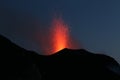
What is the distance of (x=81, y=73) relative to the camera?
52438 mm

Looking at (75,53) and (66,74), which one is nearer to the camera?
(66,74)

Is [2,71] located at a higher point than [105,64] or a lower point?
lower

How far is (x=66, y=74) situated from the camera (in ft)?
171

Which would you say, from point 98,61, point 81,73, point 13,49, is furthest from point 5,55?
point 98,61

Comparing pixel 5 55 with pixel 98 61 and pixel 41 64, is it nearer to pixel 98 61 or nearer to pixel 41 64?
pixel 41 64

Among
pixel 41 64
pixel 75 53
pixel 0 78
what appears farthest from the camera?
pixel 75 53

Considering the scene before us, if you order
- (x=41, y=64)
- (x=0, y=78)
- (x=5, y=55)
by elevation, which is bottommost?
(x=0, y=78)

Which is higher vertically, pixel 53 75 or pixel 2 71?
pixel 53 75

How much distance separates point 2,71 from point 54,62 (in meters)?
24.6

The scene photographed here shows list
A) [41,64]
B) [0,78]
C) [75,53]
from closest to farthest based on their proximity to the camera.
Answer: [0,78] → [41,64] → [75,53]

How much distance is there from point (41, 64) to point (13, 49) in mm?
19541

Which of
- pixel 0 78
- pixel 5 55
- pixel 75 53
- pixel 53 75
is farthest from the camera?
pixel 75 53

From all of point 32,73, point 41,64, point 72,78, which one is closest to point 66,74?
point 72,78

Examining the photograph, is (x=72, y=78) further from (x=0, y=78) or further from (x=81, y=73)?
(x=0, y=78)
